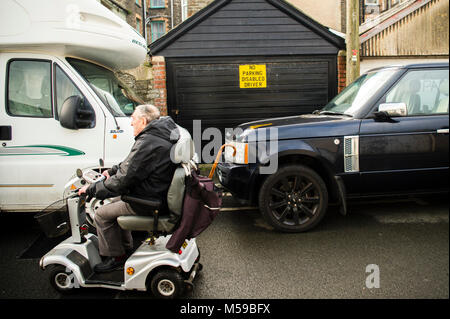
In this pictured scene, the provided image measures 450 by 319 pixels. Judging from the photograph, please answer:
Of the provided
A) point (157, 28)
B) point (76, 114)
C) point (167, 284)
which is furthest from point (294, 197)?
point (157, 28)

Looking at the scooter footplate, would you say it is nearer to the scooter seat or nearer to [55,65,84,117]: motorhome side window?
the scooter seat

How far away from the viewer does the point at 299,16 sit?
350 inches

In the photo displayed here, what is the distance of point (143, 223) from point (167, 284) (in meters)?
0.55

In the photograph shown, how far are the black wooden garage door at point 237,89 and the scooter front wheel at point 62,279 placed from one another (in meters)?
6.24

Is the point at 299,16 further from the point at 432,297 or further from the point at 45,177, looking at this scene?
the point at 432,297

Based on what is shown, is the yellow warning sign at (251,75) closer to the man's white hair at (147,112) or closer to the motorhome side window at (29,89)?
the motorhome side window at (29,89)

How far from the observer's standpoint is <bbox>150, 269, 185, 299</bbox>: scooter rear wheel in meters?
2.76

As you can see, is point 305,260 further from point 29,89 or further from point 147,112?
point 29,89

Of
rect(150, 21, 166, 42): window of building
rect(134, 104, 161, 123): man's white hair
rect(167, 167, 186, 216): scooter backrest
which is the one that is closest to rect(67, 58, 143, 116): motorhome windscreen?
rect(134, 104, 161, 123): man's white hair

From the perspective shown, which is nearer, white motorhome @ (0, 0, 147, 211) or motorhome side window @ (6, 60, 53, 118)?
white motorhome @ (0, 0, 147, 211)

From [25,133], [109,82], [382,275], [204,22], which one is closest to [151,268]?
[382,275]

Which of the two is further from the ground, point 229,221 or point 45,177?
point 45,177

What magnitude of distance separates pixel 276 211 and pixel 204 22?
6472mm

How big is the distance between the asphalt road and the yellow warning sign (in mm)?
5004
